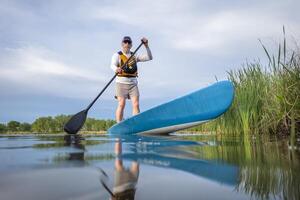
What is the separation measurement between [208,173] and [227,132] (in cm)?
507

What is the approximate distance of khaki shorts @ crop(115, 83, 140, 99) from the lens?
21.5 ft

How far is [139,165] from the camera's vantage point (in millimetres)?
1499

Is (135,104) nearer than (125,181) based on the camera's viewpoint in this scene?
No

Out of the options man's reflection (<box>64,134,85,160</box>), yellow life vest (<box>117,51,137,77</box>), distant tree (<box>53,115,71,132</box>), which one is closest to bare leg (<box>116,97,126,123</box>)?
yellow life vest (<box>117,51,137,77</box>)

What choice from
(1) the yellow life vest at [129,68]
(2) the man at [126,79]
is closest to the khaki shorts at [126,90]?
(2) the man at [126,79]

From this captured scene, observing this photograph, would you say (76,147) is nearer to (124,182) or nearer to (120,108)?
(124,182)

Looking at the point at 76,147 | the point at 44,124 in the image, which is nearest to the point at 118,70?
the point at 76,147

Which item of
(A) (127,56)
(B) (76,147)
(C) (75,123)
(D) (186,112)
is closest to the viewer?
(B) (76,147)

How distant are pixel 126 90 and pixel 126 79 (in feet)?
0.73

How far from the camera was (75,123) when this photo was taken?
6500mm

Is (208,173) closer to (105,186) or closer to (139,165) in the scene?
(139,165)

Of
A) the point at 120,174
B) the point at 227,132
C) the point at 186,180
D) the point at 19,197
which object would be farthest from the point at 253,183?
the point at 227,132

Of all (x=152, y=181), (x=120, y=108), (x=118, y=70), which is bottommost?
(x=152, y=181)

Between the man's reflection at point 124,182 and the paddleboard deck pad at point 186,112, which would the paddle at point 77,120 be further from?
the man's reflection at point 124,182
